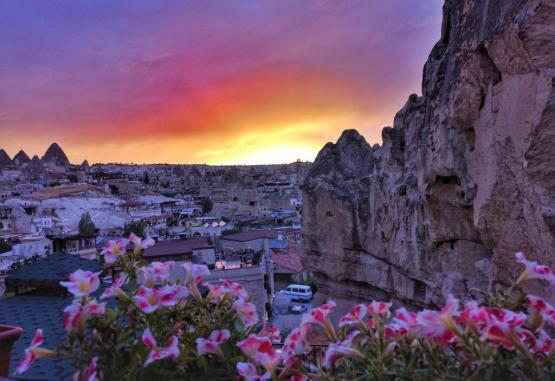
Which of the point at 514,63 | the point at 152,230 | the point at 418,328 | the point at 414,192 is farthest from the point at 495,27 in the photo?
the point at 152,230

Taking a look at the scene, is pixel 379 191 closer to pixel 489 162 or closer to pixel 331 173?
pixel 331 173

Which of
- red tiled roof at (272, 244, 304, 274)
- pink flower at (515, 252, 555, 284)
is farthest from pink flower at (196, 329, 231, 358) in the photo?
red tiled roof at (272, 244, 304, 274)

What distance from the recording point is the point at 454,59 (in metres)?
7.62

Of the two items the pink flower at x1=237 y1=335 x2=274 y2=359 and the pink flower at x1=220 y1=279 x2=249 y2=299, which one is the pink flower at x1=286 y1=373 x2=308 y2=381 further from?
the pink flower at x1=220 y1=279 x2=249 y2=299

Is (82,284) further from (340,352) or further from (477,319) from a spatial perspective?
(477,319)

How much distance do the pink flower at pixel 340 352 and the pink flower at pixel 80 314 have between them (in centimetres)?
72

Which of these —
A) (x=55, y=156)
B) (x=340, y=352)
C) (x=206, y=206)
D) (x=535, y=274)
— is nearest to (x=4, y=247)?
(x=206, y=206)

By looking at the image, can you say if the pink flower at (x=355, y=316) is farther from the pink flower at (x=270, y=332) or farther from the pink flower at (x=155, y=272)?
the pink flower at (x=155, y=272)

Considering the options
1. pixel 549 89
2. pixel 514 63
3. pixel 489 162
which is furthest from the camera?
pixel 489 162

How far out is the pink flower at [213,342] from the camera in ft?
5.02

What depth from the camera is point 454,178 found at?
808cm

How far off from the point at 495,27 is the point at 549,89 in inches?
53.6

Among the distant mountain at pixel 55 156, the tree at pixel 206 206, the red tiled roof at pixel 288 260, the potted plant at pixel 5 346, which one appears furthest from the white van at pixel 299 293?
the distant mountain at pixel 55 156

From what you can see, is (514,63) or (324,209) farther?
(324,209)
